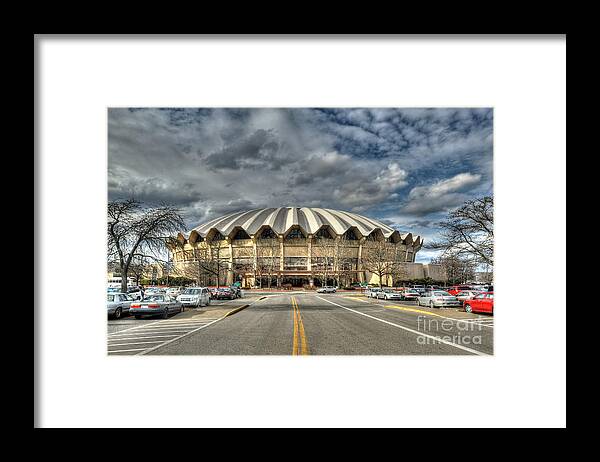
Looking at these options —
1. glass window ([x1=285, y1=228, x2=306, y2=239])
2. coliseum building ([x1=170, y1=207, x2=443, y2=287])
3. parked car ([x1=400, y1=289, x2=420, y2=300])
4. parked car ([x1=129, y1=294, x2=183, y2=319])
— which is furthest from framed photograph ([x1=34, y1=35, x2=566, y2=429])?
glass window ([x1=285, y1=228, x2=306, y2=239])

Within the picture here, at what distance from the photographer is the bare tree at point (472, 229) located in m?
18.2

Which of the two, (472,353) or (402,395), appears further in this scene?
(472,353)

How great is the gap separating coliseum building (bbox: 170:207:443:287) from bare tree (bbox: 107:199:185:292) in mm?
41538

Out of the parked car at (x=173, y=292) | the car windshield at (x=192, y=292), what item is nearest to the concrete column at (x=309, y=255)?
the parked car at (x=173, y=292)

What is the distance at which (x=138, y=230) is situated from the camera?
613 inches

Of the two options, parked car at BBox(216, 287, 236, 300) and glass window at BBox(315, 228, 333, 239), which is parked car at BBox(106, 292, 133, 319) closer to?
parked car at BBox(216, 287, 236, 300)

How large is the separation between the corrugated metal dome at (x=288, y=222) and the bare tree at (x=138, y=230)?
4668 centimetres

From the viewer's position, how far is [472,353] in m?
7.39

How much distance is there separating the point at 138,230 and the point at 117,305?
3.40 metres

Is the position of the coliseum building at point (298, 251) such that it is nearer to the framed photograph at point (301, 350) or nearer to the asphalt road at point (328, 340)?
the asphalt road at point (328, 340)
